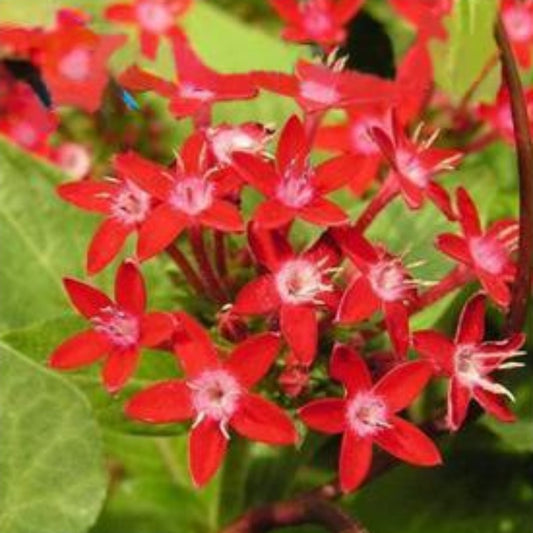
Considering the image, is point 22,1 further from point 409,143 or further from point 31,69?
point 409,143

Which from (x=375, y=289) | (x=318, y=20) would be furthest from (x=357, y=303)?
(x=318, y=20)

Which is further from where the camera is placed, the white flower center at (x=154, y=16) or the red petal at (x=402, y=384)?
the white flower center at (x=154, y=16)

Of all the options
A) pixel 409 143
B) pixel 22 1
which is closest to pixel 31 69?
pixel 22 1

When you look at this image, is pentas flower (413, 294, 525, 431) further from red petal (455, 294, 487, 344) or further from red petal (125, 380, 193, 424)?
red petal (125, 380, 193, 424)

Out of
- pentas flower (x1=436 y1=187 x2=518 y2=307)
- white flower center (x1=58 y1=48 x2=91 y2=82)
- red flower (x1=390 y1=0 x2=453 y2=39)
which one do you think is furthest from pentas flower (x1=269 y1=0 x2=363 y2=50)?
pentas flower (x1=436 y1=187 x2=518 y2=307)

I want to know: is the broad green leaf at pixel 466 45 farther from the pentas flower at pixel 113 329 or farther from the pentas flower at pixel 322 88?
the pentas flower at pixel 113 329

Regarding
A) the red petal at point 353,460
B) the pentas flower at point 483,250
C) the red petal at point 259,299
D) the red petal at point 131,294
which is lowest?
the red petal at point 353,460

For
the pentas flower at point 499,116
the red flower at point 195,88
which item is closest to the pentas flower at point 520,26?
the pentas flower at point 499,116
